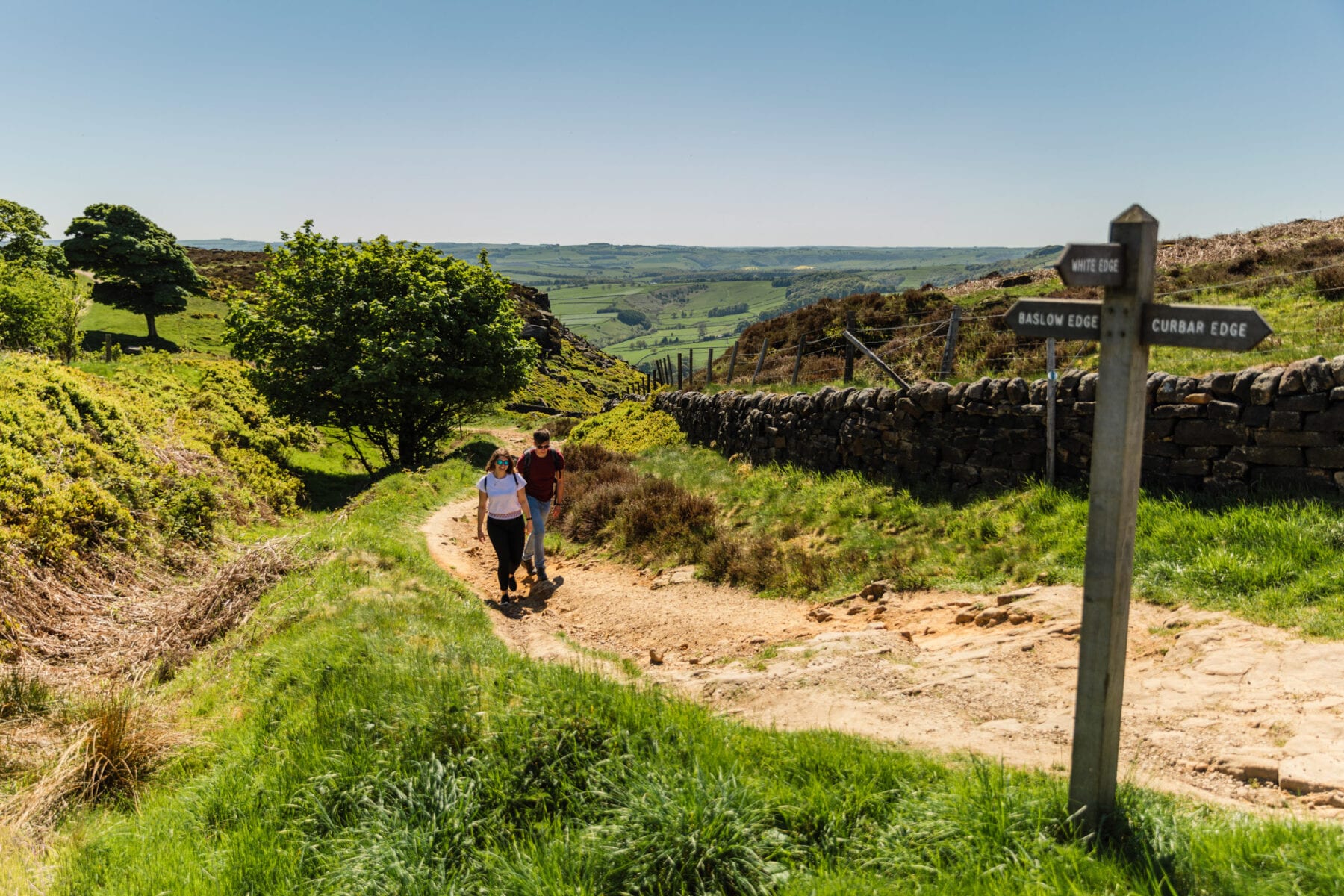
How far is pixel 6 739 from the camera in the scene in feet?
19.3

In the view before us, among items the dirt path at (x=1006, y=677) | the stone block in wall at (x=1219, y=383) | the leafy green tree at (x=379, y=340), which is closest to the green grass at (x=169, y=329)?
the leafy green tree at (x=379, y=340)

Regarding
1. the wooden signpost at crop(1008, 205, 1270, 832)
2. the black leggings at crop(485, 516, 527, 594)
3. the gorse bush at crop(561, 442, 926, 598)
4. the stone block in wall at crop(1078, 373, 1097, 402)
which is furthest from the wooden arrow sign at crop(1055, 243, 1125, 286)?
the black leggings at crop(485, 516, 527, 594)

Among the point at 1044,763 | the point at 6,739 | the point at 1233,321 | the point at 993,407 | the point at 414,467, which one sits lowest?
the point at 414,467

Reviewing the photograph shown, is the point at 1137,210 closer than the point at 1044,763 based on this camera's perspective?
Yes

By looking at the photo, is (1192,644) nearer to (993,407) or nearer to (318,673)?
(993,407)

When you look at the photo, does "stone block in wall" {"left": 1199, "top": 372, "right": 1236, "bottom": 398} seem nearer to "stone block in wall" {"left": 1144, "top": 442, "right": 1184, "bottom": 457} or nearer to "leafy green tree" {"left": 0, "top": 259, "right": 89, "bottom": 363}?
"stone block in wall" {"left": 1144, "top": 442, "right": 1184, "bottom": 457}

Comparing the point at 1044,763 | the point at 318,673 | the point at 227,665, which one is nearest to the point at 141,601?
the point at 227,665

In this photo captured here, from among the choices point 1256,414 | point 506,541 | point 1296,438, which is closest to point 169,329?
point 506,541

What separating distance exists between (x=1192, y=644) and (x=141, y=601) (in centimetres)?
1130

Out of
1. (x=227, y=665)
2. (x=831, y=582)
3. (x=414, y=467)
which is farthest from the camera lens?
(x=414, y=467)

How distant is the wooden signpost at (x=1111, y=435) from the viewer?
11.1ft

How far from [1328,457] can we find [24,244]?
2389 inches

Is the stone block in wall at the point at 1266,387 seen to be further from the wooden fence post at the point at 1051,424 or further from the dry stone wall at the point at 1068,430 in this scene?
the wooden fence post at the point at 1051,424

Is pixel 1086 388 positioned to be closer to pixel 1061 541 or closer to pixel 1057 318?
pixel 1061 541
